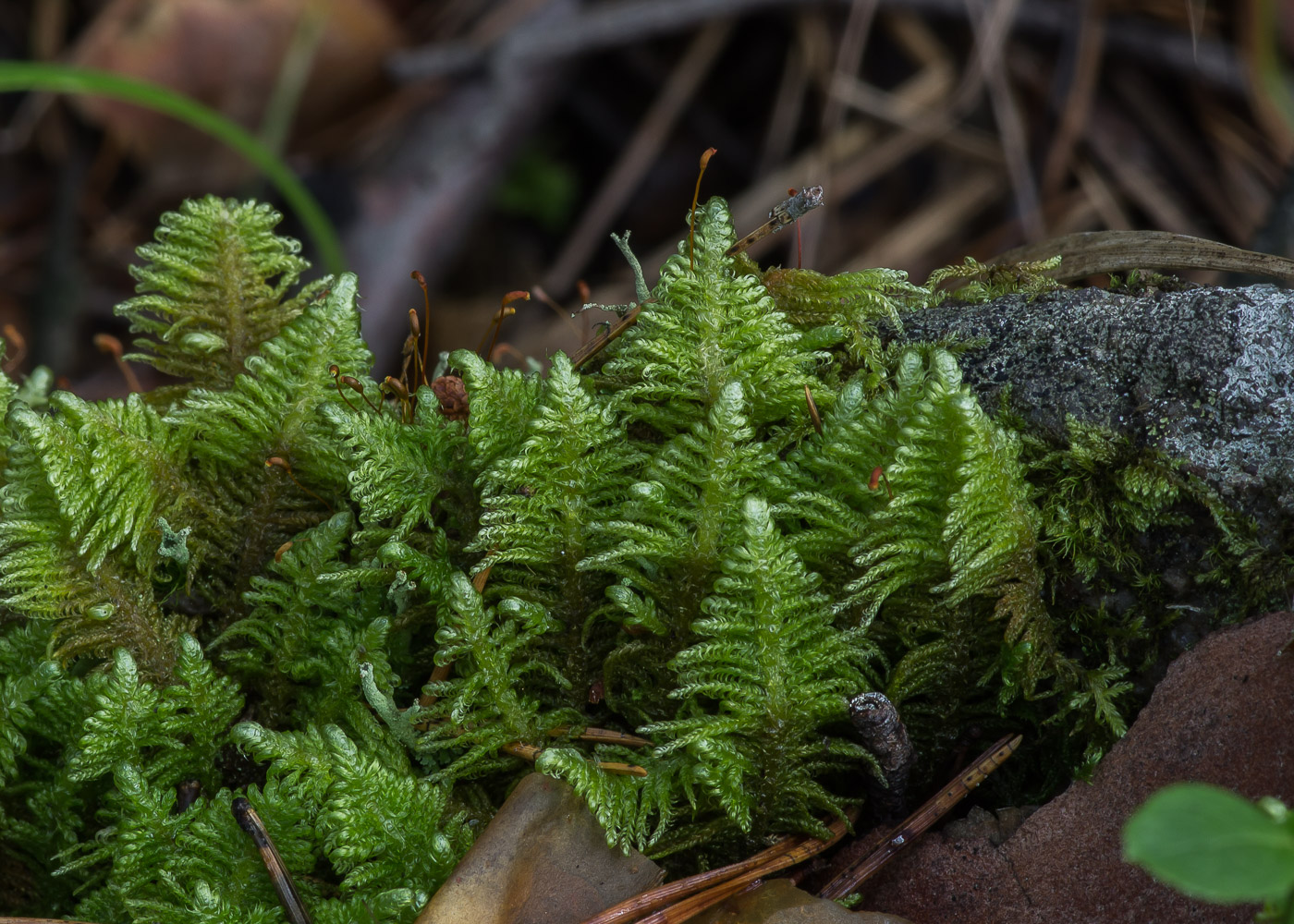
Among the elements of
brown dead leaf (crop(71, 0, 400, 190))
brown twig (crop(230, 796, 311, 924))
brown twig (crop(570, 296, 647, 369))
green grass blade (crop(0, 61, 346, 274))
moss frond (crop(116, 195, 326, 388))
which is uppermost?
brown dead leaf (crop(71, 0, 400, 190))

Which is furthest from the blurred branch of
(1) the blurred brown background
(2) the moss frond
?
(2) the moss frond

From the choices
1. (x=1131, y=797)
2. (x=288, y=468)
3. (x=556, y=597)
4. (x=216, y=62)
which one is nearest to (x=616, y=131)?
(x=216, y=62)

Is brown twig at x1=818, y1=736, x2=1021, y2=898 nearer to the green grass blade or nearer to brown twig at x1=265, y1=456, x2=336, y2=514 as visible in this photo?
brown twig at x1=265, y1=456, x2=336, y2=514

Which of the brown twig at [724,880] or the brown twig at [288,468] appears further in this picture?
the brown twig at [288,468]

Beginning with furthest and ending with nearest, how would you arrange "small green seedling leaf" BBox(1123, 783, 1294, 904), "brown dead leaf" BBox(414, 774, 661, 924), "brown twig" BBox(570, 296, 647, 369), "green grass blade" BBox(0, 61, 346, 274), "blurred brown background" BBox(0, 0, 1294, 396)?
"blurred brown background" BBox(0, 0, 1294, 396), "green grass blade" BBox(0, 61, 346, 274), "brown twig" BBox(570, 296, 647, 369), "brown dead leaf" BBox(414, 774, 661, 924), "small green seedling leaf" BBox(1123, 783, 1294, 904)

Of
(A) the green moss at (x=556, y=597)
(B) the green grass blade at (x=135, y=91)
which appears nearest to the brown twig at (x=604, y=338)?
(A) the green moss at (x=556, y=597)

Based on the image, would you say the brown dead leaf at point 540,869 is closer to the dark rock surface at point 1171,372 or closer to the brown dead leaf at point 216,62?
the dark rock surface at point 1171,372

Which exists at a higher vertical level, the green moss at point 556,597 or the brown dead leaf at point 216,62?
the brown dead leaf at point 216,62
